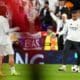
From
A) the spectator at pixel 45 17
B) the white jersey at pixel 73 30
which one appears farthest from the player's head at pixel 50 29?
the white jersey at pixel 73 30

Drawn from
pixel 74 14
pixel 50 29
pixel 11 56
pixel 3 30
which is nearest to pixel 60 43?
pixel 50 29

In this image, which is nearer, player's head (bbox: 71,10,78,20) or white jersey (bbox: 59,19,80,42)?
white jersey (bbox: 59,19,80,42)

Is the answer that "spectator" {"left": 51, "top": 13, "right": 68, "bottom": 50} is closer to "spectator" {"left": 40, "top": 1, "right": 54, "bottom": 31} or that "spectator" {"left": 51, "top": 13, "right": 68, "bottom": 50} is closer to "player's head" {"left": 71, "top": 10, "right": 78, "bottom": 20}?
"spectator" {"left": 40, "top": 1, "right": 54, "bottom": 31}

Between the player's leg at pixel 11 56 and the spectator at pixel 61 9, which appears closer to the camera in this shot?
the player's leg at pixel 11 56

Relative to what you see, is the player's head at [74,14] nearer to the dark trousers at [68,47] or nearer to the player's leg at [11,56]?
the dark trousers at [68,47]

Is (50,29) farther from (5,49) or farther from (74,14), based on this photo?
(5,49)

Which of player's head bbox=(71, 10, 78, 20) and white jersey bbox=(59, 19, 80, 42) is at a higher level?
player's head bbox=(71, 10, 78, 20)

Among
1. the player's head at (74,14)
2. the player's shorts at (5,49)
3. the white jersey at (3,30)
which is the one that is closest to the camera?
the white jersey at (3,30)

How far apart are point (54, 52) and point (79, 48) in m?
0.58

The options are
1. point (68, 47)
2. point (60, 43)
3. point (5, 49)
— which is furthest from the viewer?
point (60, 43)

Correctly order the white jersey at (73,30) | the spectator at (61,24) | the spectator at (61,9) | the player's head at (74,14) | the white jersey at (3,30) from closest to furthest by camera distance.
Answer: the white jersey at (3,30)
the white jersey at (73,30)
the player's head at (74,14)
the spectator at (61,24)
the spectator at (61,9)

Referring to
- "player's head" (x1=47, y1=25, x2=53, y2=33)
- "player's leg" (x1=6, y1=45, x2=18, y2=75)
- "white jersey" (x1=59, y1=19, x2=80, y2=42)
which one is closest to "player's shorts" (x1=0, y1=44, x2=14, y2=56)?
"player's leg" (x1=6, y1=45, x2=18, y2=75)

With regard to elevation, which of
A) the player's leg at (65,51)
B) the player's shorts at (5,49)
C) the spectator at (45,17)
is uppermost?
the spectator at (45,17)

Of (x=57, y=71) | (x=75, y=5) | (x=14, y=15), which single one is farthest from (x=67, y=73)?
(x=14, y=15)
